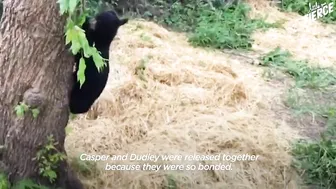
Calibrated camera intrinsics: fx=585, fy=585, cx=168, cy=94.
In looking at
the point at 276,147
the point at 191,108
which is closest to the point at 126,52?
the point at 191,108

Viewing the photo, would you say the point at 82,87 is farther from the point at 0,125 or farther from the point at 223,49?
the point at 223,49

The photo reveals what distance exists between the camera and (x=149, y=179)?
273 centimetres

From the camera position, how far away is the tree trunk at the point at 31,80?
2.22 metres

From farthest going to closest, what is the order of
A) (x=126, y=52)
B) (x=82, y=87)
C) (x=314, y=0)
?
(x=314, y=0)
(x=126, y=52)
(x=82, y=87)

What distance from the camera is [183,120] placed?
11.1 feet

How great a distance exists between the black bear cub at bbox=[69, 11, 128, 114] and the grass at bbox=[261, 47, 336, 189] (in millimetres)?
1147

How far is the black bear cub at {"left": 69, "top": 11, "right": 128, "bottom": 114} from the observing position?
2.49 meters

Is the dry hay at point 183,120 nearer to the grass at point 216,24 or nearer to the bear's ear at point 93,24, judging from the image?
the grass at point 216,24

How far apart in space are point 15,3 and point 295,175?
1630 mm

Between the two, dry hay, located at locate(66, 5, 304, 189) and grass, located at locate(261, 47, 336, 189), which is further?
grass, located at locate(261, 47, 336, 189)

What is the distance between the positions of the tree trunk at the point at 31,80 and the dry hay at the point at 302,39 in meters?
2.74
